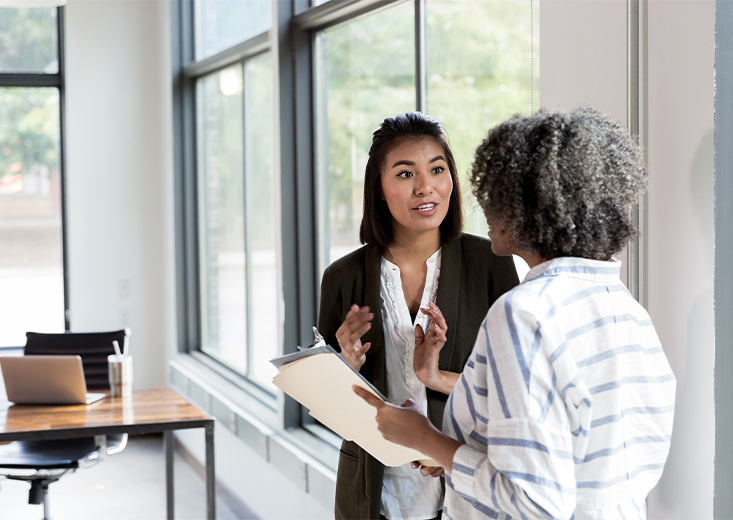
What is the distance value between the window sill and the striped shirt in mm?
2186

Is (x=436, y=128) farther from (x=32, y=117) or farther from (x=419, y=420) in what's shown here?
(x=32, y=117)

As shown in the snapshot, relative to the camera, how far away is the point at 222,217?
5359mm

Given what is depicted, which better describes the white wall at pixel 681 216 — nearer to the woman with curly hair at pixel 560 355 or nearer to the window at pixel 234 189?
the woman with curly hair at pixel 560 355

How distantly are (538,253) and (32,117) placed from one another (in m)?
5.71

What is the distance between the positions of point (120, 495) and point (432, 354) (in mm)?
3661

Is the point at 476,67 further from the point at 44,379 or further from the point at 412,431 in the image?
the point at 44,379

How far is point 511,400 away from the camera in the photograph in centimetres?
109

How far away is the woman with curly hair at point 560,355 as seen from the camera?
1086 mm

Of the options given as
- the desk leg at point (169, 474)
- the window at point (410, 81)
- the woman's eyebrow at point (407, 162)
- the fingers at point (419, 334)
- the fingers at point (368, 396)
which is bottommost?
the desk leg at point (169, 474)

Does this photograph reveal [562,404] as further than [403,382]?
No

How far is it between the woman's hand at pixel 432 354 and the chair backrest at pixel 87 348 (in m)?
2.50

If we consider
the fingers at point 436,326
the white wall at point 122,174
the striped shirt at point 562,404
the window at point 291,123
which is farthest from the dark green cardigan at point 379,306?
the white wall at point 122,174

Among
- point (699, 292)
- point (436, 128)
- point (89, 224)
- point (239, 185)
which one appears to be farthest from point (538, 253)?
point (89, 224)

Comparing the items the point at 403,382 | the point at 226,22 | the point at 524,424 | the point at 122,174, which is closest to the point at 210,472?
the point at 403,382
